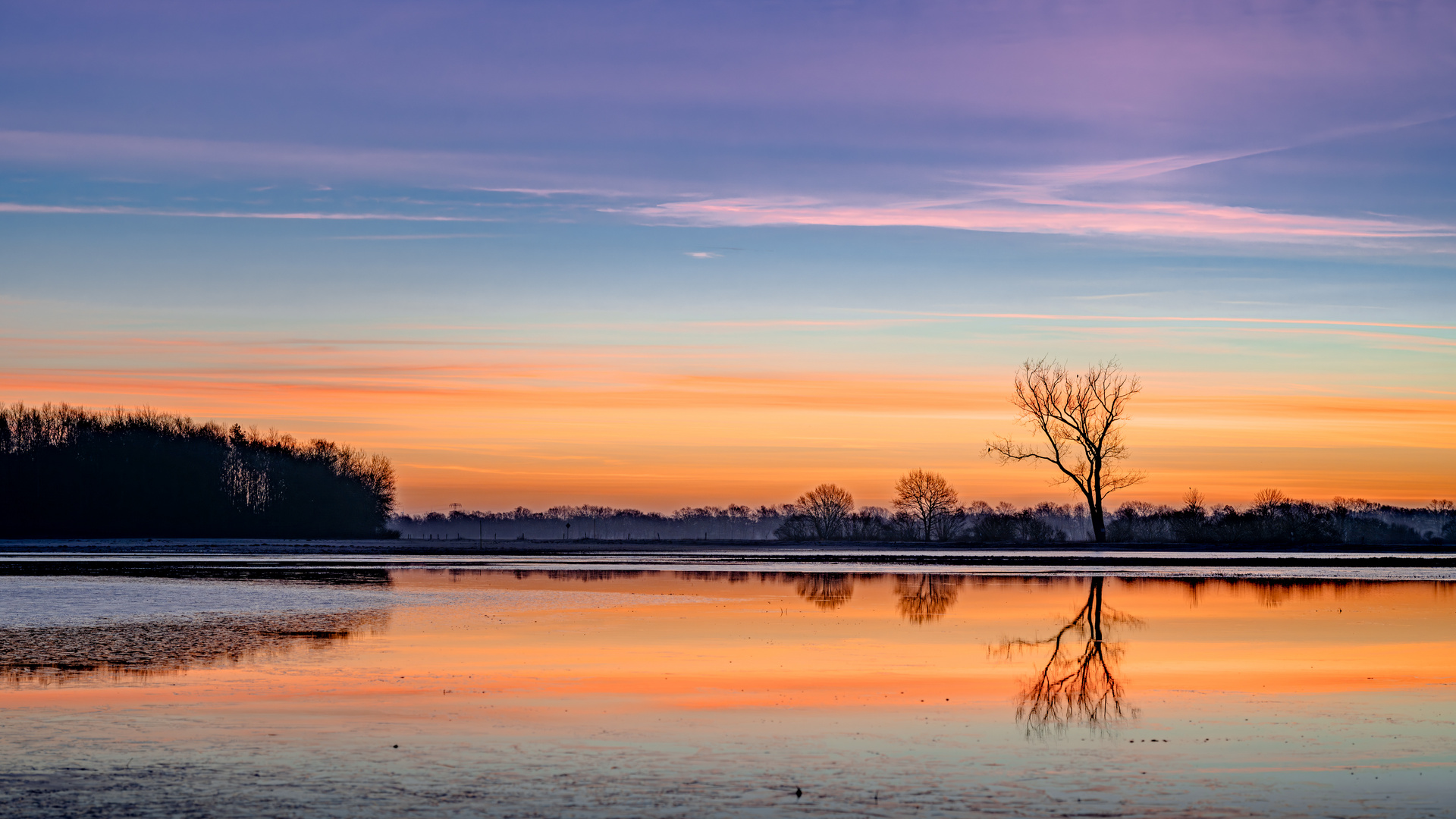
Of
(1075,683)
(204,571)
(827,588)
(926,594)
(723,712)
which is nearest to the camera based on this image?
(723,712)

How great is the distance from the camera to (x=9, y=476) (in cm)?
12044

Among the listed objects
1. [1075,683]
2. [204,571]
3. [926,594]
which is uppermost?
[926,594]

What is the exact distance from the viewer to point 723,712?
13.0 metres

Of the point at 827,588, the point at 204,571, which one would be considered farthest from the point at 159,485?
the point at 827,588

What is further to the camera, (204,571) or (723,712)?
(204,571)

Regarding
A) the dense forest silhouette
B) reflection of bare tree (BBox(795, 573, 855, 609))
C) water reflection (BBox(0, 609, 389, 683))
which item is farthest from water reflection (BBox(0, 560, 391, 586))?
the dense forest silhouette

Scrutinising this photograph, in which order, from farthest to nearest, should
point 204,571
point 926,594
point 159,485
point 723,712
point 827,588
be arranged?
point 159,485 → point 204,571 → point 827,588 → point 926,594 → point 723,712

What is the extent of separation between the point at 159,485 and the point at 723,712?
132 metres

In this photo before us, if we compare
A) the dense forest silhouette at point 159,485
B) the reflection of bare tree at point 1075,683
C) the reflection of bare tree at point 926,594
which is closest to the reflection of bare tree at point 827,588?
the reflection of bare tree at point 926,594

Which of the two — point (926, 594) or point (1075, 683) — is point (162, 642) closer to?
point (1075, 683)

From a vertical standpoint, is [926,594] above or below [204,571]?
above

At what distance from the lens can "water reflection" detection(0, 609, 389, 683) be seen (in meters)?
15.9

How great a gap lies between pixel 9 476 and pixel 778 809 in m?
132

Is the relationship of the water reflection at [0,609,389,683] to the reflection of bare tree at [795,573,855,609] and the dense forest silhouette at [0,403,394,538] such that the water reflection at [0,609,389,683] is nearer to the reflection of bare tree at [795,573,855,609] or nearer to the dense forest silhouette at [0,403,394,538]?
the reflection of bare tree at [795,573,855,609]
